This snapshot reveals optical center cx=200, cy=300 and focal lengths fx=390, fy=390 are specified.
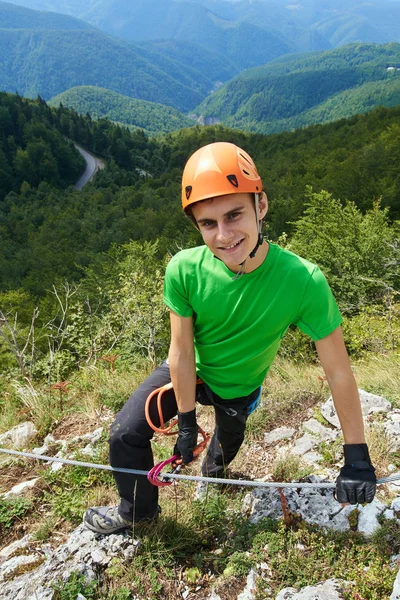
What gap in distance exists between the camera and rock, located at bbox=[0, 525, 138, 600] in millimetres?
2252

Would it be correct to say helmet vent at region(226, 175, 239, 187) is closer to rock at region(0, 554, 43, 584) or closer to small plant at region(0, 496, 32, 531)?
rock at region(0, 554, 43, 584)

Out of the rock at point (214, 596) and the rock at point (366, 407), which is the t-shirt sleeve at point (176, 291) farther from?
the rock at point (366, 407)

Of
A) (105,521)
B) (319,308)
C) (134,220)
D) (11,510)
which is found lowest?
(134,220)

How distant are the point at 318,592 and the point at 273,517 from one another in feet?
1.94

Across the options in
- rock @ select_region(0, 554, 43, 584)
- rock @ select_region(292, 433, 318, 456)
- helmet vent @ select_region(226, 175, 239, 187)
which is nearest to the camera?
helmet vent @ select_region(226, 175, 239, 187)

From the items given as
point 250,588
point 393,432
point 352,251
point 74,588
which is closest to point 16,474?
point 74,588

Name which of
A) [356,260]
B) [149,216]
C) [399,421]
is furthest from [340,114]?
[399,421]

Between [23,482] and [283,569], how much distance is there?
2.13m

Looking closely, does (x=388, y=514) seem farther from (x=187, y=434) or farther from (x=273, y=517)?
(x=187, y=434)

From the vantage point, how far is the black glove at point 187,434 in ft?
7.81

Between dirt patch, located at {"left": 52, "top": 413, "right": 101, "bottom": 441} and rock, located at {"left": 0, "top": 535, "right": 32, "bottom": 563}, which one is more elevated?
rock, located at {"left": 0, "top": 535, "right": 32, "bottom": 563}

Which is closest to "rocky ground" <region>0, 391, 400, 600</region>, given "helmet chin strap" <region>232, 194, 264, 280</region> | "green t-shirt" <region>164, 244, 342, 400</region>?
"green t-shirt" <region>164, 244, 342, 400</region>

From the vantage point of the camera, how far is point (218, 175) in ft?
6.14

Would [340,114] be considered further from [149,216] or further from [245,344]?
[245,344]
